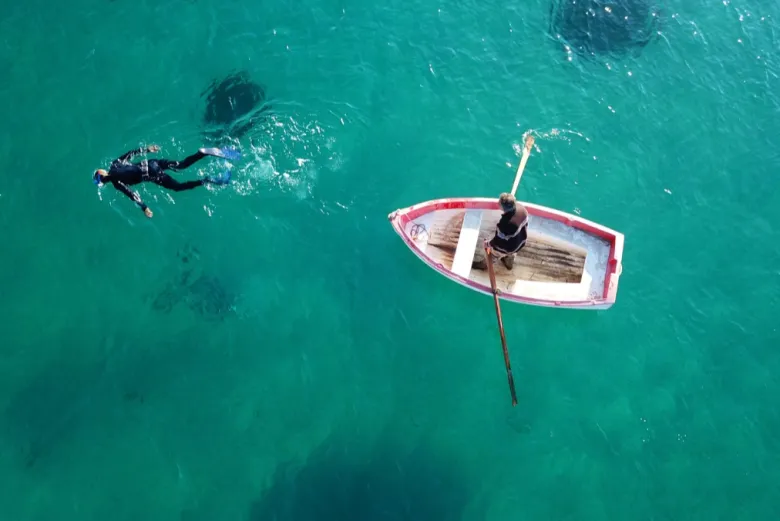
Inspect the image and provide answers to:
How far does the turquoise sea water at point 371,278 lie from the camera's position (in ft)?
65.3

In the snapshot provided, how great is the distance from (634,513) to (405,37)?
1966 centimetres

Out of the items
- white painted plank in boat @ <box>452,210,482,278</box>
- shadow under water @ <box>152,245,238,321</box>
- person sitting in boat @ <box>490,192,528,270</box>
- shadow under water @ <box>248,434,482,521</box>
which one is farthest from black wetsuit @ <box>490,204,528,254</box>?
shadow under water @ <box>152,245,238,321</box>

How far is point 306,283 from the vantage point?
22312 mm

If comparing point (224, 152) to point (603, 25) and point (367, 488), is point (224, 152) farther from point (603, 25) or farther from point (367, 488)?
point (603, 25)

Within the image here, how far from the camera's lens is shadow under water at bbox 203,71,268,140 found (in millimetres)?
24031

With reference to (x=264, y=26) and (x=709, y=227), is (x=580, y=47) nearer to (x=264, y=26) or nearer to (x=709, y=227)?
(x=709, y=227)

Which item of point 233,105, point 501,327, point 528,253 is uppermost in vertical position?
point 233,105

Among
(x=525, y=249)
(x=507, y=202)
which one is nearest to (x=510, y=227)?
(x=507, y=202)

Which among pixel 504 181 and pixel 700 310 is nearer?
pixel 700 310

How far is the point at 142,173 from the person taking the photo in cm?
2173

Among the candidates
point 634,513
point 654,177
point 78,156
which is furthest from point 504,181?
point 78,156

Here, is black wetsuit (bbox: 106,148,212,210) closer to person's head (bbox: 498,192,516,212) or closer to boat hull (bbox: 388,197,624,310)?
boat hull (bbox: 388,197,624,310)

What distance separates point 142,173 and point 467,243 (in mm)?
11425

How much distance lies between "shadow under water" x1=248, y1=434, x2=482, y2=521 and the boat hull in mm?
6021
